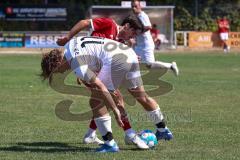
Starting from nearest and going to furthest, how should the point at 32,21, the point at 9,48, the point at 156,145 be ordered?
the point at 156,145, the point at 9,48, the point at 32,21

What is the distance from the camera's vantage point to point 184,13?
1885 inches

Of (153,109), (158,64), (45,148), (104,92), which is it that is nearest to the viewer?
(104,92)

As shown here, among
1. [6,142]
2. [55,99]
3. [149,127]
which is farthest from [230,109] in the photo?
[6,142]

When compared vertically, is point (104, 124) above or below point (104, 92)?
below

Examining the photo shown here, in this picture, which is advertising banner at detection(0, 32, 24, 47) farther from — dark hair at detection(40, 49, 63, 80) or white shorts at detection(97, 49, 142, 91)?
dark hair at detection(40, 49, 63, 80)

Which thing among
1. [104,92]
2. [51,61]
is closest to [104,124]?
[104,92]

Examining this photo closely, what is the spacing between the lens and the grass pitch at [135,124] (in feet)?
28.4

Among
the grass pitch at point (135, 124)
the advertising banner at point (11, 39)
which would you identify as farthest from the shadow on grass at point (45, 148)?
the advertising banner at point (11, 39)

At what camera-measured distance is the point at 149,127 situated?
10977 millimetres

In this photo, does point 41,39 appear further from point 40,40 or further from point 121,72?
point 121,72

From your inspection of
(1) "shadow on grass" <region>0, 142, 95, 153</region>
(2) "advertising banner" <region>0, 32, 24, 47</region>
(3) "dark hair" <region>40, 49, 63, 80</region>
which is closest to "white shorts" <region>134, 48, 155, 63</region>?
(1) "shadow on grass" <region>0, 142, 95, 153</region>

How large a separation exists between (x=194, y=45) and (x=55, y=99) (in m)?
28.5

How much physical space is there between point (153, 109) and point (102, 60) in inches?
45.4

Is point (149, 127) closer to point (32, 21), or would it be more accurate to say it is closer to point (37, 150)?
point (37, 150)
